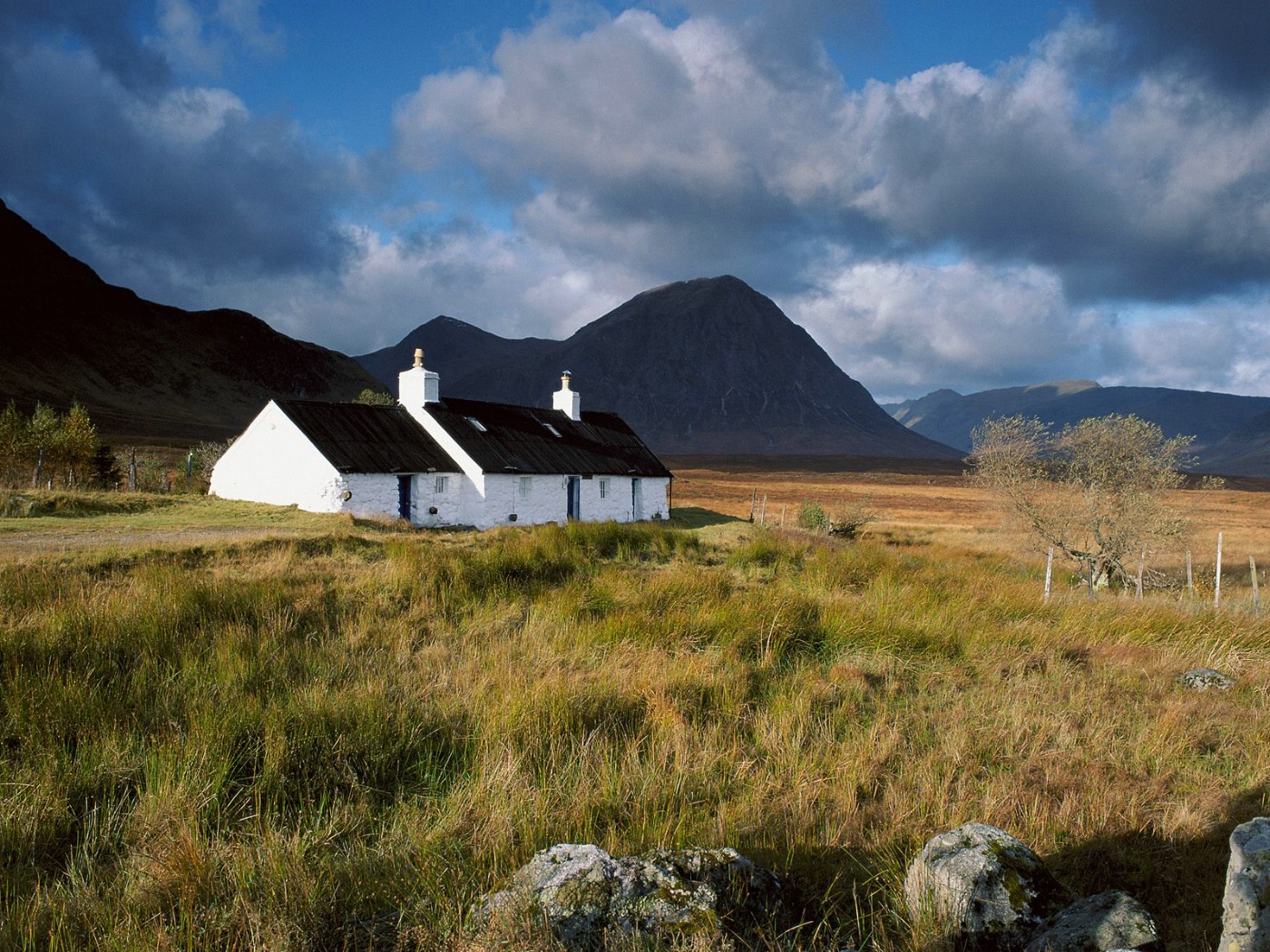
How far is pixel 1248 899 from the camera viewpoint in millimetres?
2596

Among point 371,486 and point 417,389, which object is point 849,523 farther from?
point 371,486

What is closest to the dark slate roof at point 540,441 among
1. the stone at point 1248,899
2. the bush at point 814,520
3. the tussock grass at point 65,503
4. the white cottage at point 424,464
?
the white cottage at point 424,464

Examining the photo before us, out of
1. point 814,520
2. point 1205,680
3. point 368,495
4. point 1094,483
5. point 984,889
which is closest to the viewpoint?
point 984,889

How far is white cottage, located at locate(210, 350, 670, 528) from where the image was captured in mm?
25453

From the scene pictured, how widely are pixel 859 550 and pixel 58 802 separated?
38.7ft

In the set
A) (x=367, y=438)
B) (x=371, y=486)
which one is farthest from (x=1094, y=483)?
(x=367, y=438)

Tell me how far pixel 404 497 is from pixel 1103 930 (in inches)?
1028

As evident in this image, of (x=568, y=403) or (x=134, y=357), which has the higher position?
(x=134, y=357)

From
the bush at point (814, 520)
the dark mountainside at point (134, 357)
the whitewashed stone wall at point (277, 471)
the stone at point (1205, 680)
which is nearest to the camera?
the stone at point (1205, 680)

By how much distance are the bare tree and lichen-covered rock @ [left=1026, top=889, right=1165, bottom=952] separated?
2246cm

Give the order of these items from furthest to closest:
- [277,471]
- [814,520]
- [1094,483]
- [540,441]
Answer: [814,520], [540,441], [277,471], [1094,483]

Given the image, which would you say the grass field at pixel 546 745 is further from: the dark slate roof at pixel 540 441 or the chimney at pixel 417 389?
the chimney at pixel 417 389

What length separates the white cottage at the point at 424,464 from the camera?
1002 inches

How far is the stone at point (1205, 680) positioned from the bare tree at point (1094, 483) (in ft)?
54.5
